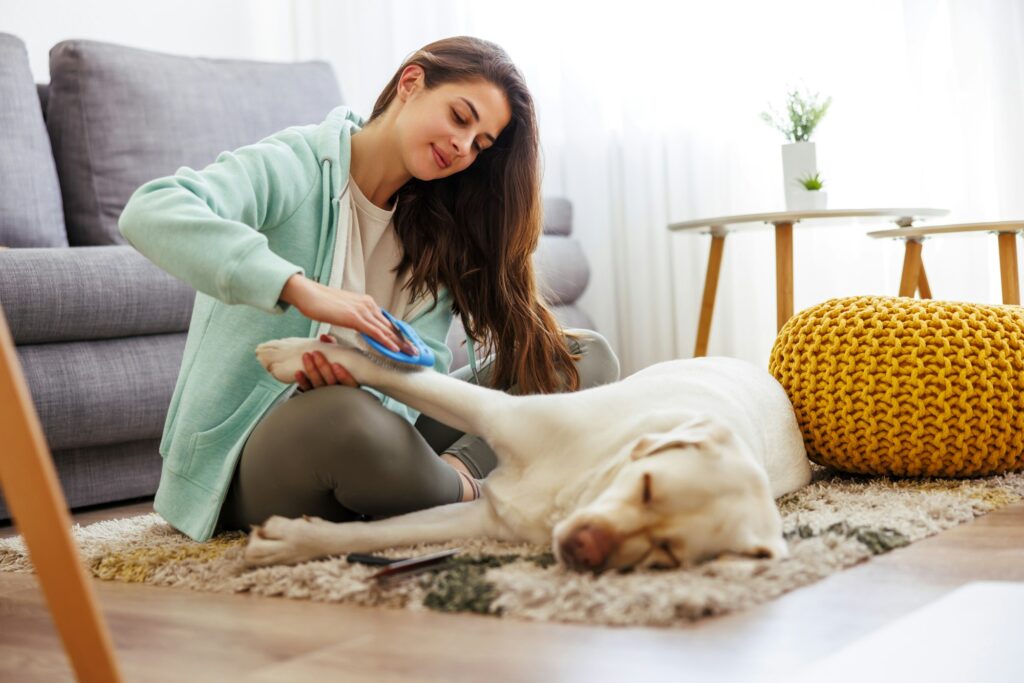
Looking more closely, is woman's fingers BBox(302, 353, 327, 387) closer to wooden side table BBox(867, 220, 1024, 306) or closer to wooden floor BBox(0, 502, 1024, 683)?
wooden floor BBox(0, 502, 1024, 683)

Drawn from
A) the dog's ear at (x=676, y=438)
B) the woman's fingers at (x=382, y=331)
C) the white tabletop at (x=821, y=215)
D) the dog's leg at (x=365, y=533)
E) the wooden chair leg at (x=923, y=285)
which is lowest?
the dog's leg at (x=365, y=533)

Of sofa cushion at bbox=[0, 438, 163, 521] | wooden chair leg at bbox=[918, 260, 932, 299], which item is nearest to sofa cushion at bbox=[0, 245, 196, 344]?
sofa cushion at bbox=[0, 438, 163, 521]

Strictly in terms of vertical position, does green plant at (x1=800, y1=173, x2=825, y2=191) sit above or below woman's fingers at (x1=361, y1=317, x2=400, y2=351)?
above

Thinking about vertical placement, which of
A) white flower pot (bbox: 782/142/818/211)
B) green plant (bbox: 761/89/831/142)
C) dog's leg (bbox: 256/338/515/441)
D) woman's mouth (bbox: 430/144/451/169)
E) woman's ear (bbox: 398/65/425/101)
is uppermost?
woman's ear (bbox: 398/65/425/101)

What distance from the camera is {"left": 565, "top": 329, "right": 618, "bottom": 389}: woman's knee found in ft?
6.22

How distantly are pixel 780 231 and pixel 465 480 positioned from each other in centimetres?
141

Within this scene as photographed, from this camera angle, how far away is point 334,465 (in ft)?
4.61

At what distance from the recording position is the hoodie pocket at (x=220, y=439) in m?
1.54

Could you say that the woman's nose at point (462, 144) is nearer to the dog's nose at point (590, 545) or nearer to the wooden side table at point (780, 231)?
the dog's nose at point (590, 545)

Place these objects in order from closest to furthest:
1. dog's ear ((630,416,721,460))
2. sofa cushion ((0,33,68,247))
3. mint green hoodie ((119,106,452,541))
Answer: dog's ear ((630,416,721,460)) < mint green hoodie ((119,106,452,541)) < sofa cushion ((0,33,68,247))

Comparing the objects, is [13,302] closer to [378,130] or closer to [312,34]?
[378,130]

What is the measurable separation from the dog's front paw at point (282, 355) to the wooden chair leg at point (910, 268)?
160 cm

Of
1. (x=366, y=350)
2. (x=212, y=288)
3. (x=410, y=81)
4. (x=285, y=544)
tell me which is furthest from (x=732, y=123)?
(x=285, y=544)

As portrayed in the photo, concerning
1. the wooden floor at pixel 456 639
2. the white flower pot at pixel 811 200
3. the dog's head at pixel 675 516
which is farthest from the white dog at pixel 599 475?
the white flower pot at pixel 811 200
